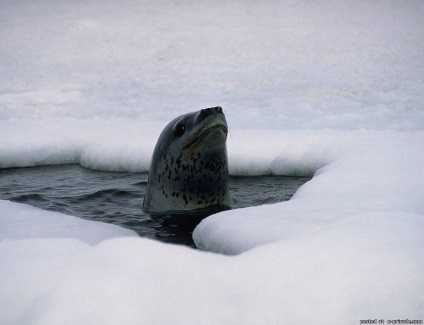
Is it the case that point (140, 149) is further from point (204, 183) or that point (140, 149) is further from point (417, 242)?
point (417, 242)

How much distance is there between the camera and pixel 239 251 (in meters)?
2.25

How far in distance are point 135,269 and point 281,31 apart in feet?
30.2

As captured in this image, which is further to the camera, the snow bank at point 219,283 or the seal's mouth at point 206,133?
the seal's mouth at point 206,133

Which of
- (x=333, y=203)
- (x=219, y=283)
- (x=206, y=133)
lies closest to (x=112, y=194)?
(x=206, y=133)

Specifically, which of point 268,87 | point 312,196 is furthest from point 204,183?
point 268,87

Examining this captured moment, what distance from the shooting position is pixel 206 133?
3291mm

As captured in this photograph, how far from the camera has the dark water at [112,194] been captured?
3428mm

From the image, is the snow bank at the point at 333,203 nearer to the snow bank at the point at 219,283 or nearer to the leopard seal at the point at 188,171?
the snow bank at the point at 219,283

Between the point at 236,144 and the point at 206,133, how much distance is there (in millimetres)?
1469

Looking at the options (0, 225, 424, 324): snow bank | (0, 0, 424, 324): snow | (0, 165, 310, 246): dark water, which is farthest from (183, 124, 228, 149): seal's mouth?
(0, 225, 424, 324): snow bank

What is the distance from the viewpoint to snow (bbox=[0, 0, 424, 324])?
1.78 meters

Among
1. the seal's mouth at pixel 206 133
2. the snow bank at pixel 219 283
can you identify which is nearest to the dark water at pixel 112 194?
the seal's mouth at pixel 206 133

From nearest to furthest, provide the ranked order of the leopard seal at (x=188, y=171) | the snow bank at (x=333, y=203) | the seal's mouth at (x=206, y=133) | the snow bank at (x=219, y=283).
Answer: the snow bank at (x=219, y=283) < the snow bank at (x=333, y=203) < the seal's mouth at (x=206, y=133) < the leopard seal at (x=188, y=171)

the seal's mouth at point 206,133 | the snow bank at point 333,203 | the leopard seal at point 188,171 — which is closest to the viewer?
the snow bank at point 333,203
